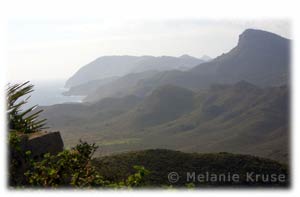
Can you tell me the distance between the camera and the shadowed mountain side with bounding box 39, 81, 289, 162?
63.2 m

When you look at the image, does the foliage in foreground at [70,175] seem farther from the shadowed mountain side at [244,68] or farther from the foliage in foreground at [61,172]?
the shadowed mountain side at [244,68]

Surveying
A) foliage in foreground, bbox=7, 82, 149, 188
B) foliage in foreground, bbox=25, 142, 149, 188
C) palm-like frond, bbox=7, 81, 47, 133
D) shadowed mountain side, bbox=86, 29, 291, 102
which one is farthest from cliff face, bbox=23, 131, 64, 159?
shadowed mountain side, bbox=86, 29, 291, 102

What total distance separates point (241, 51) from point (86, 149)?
153 meters

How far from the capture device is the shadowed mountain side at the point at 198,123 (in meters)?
63.2

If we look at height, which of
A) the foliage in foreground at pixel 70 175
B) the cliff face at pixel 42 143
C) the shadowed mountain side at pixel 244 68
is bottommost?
the foliage in foreground at pixel 70 175

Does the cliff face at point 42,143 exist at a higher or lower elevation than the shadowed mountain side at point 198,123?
lower

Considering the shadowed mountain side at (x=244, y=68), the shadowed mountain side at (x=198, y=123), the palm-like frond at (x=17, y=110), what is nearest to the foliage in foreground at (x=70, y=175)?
the palm-like frond at (x=17, y=110)

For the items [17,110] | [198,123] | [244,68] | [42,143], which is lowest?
[42,143]

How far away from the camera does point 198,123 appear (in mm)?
83312

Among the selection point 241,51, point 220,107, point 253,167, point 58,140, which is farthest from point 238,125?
point 241,51

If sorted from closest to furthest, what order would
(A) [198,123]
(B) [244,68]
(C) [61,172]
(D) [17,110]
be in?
(C) [61,172] → (D) [17,110] → (A) [198,123] → (B) [244,68]

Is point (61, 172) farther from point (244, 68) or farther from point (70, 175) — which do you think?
point (244, 68)

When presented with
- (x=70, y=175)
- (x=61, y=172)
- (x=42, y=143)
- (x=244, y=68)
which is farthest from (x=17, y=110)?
(x=244, y=68)

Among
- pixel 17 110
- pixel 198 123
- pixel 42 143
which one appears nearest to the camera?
pixel 42 143
